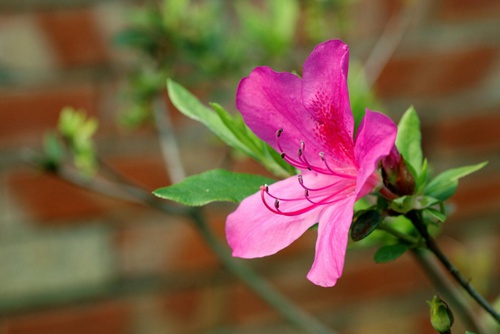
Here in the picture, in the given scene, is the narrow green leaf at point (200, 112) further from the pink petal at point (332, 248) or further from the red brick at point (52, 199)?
the red brick at point (52, 199)

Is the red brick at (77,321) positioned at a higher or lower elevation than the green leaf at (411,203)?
higher

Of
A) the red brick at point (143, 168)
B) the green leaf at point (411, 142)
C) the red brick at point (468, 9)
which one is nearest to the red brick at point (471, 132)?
the red brick at point (468, 9)

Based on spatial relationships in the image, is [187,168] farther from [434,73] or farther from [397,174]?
[397,174]

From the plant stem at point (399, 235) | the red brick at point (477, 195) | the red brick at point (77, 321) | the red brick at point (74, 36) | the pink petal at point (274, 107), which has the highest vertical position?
the red brick at point (74, 36)

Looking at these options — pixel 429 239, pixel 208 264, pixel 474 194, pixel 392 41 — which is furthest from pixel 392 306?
pixel 429 239

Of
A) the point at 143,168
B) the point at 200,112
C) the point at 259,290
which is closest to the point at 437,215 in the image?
the point at 200,112

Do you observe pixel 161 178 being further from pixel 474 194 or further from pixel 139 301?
pixel 474 194
